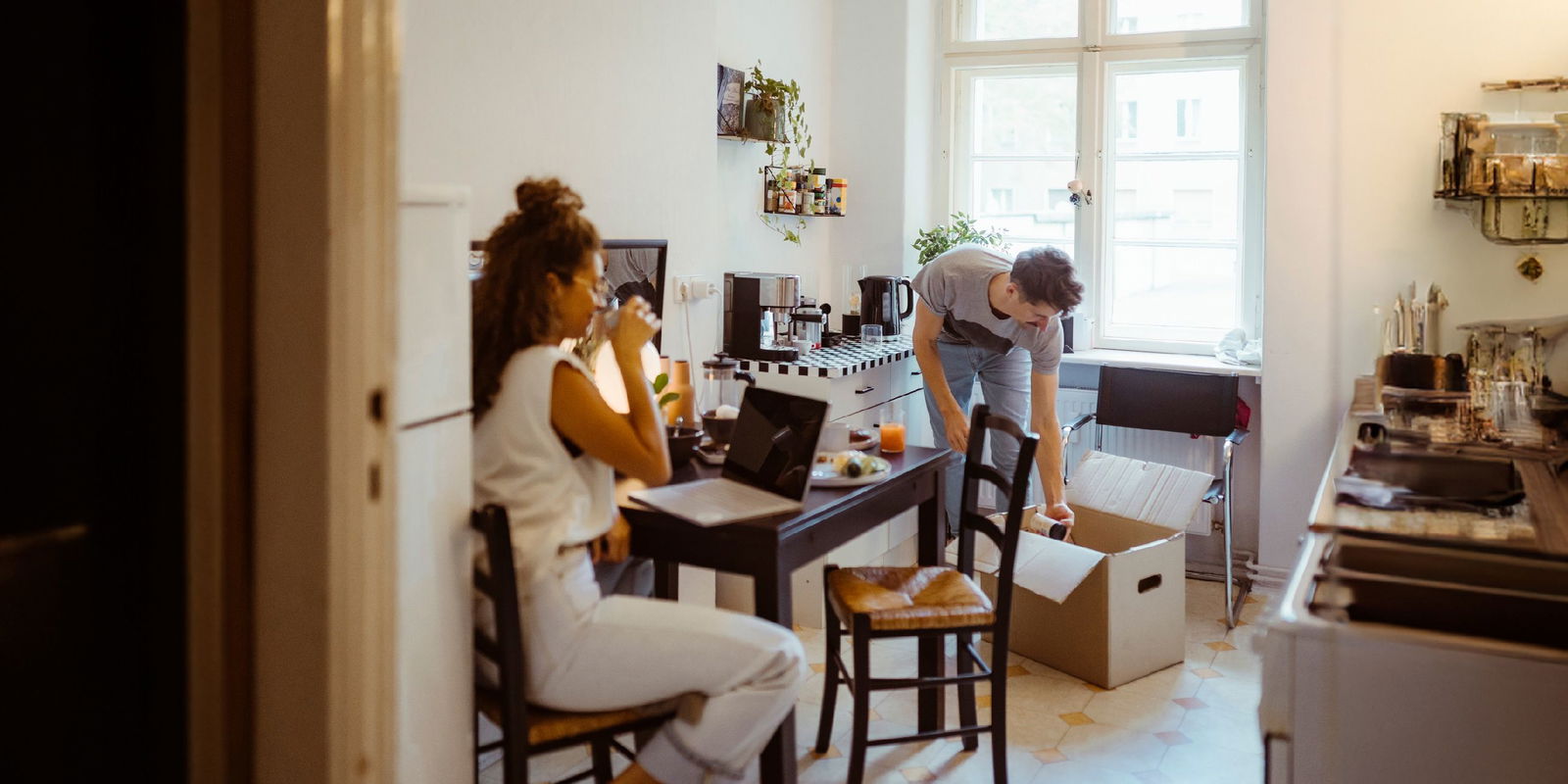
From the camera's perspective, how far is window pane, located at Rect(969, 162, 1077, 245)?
17.0 feet

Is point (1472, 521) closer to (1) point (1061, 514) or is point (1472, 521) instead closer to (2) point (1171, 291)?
(1) point (1061, 514)

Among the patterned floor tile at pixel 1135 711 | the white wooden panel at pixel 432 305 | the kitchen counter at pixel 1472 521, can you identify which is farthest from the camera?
the patterned floor tile at pixel 1135 711

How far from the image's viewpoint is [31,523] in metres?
1.62

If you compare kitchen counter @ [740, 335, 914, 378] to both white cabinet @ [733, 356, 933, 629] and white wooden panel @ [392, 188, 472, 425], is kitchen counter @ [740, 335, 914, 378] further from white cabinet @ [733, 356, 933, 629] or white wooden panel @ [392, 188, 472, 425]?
white wooden panel @ [392, 188, 472, 425]

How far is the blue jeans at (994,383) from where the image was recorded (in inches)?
171

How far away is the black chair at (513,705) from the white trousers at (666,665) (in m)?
0.03

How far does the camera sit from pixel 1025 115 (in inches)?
206

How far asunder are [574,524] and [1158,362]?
314cm

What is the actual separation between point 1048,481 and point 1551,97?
188 cm

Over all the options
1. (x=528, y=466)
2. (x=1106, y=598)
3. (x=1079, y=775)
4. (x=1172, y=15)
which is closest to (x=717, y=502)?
(x=528, y=466)

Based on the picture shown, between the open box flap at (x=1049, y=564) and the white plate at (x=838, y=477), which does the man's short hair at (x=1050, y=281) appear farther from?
the white plate at (x=838, y=477)

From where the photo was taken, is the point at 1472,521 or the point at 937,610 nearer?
the point at 1472,521

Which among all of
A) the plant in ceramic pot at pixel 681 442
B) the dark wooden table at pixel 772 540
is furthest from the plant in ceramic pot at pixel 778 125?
the dark wooden table at pixel 772 540

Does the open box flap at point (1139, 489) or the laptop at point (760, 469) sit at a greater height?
the laptop at point (760, 469)
